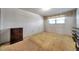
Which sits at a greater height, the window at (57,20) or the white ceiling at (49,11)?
the white ceiling at (49,11)

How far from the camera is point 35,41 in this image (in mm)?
1622

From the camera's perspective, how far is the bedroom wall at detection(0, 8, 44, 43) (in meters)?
1.48

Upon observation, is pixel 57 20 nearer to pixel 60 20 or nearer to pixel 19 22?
pixel 60 20

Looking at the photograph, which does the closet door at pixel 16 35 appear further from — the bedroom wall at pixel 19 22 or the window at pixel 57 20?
the window at pixel 57 20

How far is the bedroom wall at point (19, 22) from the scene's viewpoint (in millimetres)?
1482

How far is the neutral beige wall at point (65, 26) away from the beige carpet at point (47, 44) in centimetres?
9

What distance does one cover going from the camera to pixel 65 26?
1.58m

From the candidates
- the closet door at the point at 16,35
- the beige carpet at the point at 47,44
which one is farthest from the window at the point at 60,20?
the closet door at the point at 16,35

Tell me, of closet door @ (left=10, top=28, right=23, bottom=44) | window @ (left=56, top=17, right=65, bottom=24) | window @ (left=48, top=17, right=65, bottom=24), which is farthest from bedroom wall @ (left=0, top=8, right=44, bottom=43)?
window @ (left=56, top=17, right=65, bottom=24)

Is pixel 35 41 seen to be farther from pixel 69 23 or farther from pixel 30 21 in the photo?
pixel 69 23

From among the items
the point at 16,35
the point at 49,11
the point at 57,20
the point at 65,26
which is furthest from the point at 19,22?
the point at 65,26
